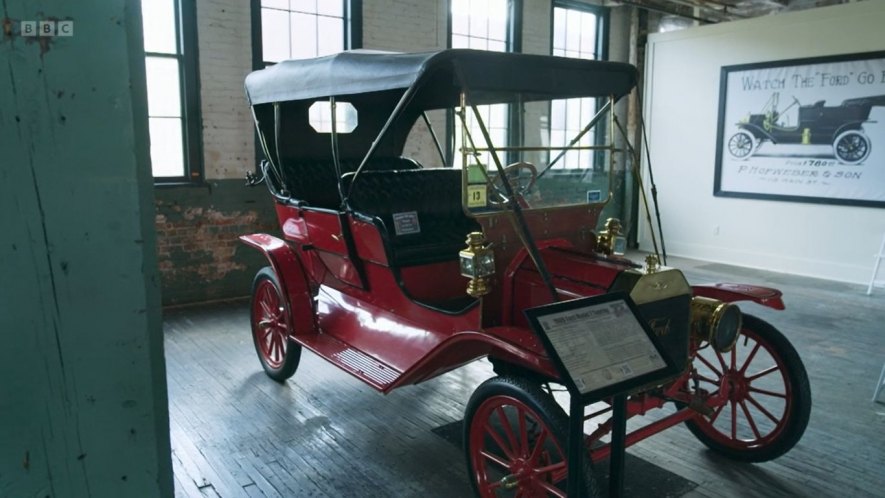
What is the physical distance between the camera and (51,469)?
147 centimetres

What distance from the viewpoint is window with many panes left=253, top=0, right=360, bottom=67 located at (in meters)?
5.98

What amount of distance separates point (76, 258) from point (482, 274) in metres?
1.44

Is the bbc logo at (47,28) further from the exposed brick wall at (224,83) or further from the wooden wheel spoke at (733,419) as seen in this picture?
the exposed brick wall at (224,83)

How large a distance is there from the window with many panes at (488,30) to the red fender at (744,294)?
4683 millimetres

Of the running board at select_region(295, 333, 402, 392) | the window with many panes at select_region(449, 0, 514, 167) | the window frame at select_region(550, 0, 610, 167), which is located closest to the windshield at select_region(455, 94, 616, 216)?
the running board at select_region(295, 333, 402, 392)

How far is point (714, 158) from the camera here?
324 inches

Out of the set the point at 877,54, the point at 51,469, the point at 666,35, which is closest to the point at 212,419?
the point at 51,469

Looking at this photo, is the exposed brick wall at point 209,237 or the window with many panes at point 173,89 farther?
the exposed brick wall at point 209,237

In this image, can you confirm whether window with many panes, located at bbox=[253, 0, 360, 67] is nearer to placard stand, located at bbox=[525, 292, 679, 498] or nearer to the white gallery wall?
the white gallery wall

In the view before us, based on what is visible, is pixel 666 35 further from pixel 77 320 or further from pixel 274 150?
pixel 77 320

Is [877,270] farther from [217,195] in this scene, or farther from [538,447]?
[217,195]

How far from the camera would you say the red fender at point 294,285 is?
374 centimetres

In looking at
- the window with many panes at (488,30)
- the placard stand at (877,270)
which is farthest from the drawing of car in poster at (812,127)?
the window with many panes at (488,30)

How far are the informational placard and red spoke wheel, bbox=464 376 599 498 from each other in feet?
1.18
